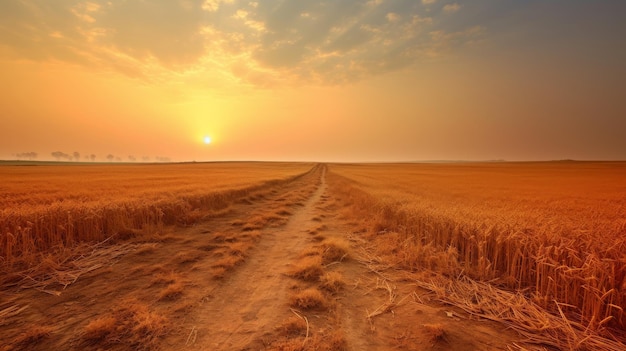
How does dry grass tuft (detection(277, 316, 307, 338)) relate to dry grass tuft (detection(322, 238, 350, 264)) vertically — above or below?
above

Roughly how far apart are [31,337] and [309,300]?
4649 mm

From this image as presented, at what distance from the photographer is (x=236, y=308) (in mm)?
5109

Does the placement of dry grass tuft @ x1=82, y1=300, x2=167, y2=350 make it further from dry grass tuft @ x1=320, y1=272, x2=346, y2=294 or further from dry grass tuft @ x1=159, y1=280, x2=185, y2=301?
dry grass tuft @ x1=320, y1=272, x2=346, y2=294

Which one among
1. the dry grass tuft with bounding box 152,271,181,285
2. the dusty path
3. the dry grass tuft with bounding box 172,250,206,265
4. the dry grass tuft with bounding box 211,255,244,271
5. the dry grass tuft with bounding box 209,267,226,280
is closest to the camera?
the dusty path

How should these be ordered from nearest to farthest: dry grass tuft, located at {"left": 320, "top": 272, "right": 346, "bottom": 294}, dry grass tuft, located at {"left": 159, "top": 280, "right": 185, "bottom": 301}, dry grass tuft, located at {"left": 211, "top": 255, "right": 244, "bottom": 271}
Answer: dry grass tuft, located at {"left": 159, "top": 280, "right": 185, "bottom": 301} → dry grass tuft, located at {"left": 320, "top": 272, "right": 346, "bottom": 294} → dry grass tuft, located at {"left": 211, "top": 255, "right": 244, "bottom": 271}

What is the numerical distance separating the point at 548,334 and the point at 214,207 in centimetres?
1503

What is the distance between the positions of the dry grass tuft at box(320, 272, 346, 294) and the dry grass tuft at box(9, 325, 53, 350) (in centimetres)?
507

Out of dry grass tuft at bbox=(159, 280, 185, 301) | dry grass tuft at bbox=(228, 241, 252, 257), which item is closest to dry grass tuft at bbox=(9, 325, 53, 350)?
dry grass tuft at bbox=(159, 280, 185, 301)

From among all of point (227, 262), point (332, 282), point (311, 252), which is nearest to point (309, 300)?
point (332, 282)

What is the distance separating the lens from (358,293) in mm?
5934

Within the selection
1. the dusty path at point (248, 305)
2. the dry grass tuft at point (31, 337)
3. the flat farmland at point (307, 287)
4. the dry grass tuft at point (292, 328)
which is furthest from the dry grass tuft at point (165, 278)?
the dry grass tuft at point (292, 328)

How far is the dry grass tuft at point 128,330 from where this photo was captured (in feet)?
12.9

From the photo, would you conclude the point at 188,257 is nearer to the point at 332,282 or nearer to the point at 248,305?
the point at 248,305

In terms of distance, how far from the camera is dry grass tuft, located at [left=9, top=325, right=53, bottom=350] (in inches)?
150
